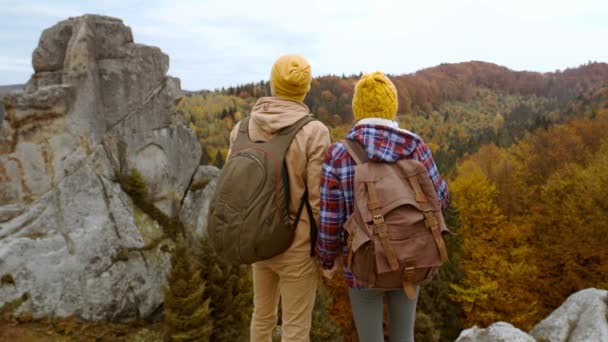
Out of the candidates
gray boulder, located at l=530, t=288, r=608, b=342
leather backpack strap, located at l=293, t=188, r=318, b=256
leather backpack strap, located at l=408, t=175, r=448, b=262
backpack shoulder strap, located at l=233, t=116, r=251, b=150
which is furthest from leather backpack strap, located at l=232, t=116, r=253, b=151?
gray boulder, located at l=530, t=288, r=608, b=342

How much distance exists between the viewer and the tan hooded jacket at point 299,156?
3086mm

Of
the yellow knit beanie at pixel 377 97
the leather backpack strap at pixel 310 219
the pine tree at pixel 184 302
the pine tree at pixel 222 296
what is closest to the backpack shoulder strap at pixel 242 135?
the leather backpack strap at pixel 310 219

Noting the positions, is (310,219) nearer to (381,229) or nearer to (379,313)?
(381,229)

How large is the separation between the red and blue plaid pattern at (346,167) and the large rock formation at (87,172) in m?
11.2

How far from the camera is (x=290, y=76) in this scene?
312cm

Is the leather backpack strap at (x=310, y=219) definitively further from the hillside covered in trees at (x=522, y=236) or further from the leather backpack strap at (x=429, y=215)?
the hillside covered in trees at (x=522, y=236)

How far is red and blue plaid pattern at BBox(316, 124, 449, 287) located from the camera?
289cm

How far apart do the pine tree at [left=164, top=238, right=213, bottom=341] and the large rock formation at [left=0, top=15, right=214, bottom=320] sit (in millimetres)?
1206

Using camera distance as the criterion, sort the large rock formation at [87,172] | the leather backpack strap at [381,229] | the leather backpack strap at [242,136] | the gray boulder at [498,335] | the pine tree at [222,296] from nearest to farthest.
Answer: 1. the leather backpack strap at [381,229]
2. the leather backpack strap at [242,136]
3. the large rock formation at [87,172]
4. the gray boulder at [498,335]
5. the pine tree at [222,296]

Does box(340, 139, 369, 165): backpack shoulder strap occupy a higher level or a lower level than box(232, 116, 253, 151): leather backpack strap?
lower

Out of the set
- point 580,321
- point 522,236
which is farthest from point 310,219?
point 522,236

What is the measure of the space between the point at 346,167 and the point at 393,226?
1.76 feet

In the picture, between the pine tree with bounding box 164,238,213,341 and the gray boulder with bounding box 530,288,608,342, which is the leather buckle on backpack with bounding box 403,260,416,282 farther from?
the gray boulder with bounding box 530,288,608,342

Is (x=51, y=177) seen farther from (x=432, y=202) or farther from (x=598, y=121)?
(x=598, y=121)
